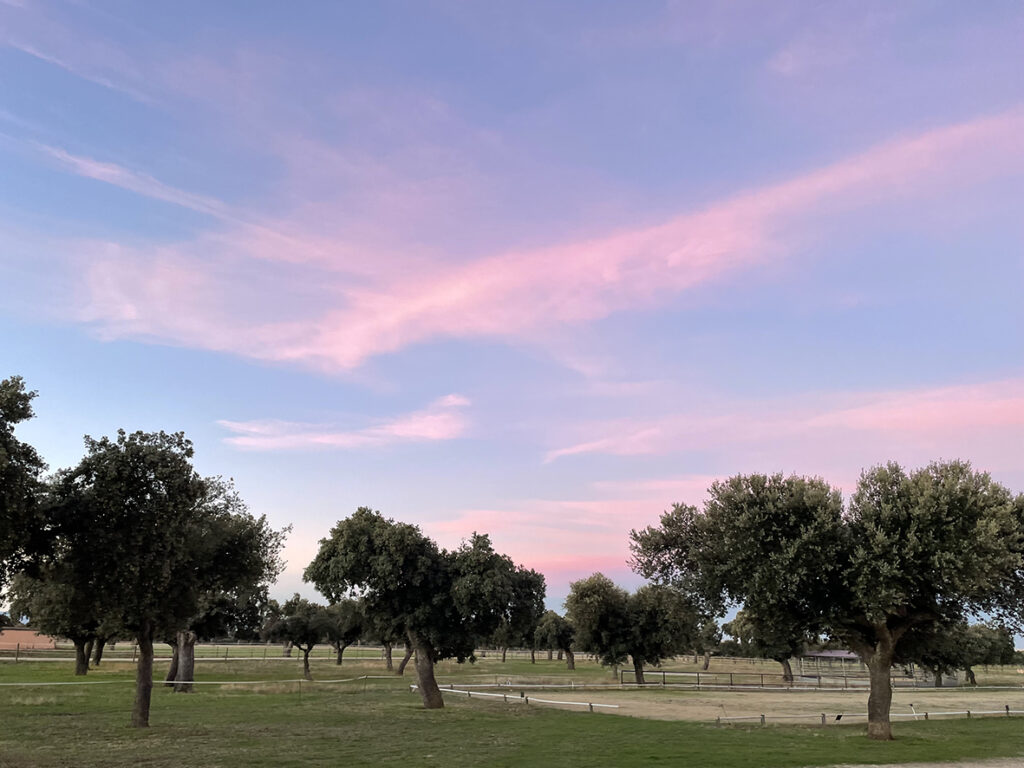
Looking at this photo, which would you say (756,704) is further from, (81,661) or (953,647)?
(81,661)

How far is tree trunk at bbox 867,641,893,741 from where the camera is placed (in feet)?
95.9

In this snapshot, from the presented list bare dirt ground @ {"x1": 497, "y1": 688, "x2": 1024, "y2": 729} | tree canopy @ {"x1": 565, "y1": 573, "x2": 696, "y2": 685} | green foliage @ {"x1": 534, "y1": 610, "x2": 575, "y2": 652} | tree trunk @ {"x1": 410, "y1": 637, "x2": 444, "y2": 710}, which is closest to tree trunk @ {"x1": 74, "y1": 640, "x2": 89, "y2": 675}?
bare dirt ground @ {"x1": 497, "y1": 688, "x2": 1024, "y2": 729}

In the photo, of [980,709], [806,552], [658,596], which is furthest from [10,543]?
[658,596]

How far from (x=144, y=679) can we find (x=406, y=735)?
37.1 feet

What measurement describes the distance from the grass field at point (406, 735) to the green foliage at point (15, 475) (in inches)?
261

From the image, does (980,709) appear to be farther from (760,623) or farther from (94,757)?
(94,757)

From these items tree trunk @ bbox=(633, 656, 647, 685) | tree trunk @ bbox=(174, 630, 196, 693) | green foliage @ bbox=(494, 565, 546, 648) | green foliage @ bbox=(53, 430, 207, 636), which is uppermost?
green foliage @ bbox=(53, 430, 207, 636)

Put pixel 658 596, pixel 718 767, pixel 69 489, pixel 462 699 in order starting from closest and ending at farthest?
1. pixel 718 767
2. pixel 69 489
3. pixel 462 699
4. pixel 658 596

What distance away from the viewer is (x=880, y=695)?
3009cm

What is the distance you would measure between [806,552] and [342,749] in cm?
1919

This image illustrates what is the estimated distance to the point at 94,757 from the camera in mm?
21203

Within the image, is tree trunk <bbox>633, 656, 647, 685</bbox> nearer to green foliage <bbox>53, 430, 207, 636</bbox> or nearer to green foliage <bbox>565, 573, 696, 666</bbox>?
green foliage <bbox>565, 573, 696, 666</bbox>

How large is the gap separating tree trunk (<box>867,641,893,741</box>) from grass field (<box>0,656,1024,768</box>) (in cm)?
88

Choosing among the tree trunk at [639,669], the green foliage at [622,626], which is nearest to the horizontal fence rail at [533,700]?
the green foliage at [622,626]
